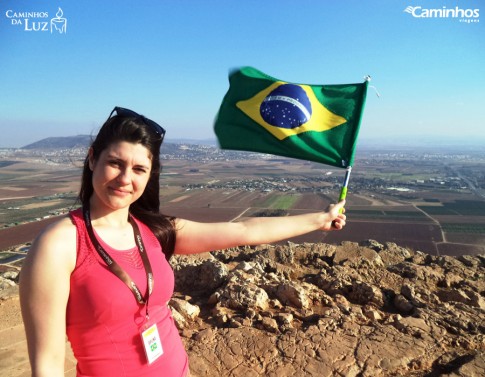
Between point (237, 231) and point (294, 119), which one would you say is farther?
point (294, 119)

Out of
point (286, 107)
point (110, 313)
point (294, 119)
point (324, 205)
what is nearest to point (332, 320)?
point (294, 119)

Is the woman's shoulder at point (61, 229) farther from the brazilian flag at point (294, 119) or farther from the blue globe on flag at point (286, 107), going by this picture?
the blue globe on flag at point (286, 107)

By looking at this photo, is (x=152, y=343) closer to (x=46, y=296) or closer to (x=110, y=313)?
(x=110, y=313)

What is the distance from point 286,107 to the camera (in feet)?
12.3

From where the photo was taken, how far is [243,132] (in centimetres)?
386

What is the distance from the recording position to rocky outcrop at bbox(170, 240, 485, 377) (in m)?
4.22

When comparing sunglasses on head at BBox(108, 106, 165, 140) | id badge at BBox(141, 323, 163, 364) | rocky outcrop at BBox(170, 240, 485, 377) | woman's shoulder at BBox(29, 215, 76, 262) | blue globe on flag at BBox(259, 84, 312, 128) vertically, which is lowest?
rocky outcrop at BBox(170, 240, 485, 377)

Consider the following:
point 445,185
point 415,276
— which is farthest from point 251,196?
point 415,276

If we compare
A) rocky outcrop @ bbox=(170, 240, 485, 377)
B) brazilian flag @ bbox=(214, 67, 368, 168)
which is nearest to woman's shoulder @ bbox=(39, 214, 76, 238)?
brazilian flag @ bbox=(214, 67, 368, 168)

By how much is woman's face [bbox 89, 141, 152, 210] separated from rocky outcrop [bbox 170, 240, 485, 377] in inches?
125

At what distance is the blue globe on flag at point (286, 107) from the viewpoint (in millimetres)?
3707

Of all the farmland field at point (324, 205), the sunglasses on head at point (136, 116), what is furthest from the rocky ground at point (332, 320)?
the farmland field at point (324, 205)

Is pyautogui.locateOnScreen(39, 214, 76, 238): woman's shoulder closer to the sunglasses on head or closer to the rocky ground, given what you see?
the sunglasses on head

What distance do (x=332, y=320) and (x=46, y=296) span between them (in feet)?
14.8
